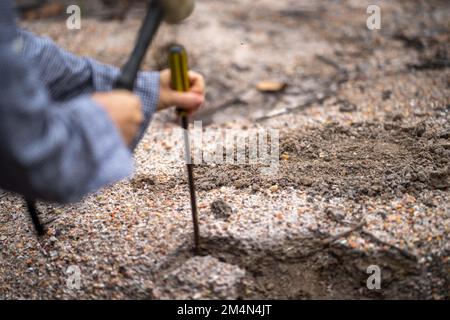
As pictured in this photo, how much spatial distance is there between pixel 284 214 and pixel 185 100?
73 centimetres

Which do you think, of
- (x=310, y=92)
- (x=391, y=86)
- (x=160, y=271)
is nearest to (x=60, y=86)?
(x=160, y=271)

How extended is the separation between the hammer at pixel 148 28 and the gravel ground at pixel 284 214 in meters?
0.80

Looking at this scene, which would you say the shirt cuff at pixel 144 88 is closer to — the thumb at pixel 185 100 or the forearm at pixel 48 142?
the thumb at pixel 185 100

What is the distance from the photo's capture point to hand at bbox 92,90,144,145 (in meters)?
1.11

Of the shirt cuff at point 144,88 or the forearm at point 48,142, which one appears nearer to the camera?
the forearm at point 48,142

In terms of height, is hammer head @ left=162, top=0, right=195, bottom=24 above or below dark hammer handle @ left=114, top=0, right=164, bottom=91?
above

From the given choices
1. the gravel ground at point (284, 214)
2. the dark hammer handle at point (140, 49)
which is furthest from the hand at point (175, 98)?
the gravel ground at point (284, 214)

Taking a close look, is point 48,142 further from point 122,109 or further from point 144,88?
point 144,88

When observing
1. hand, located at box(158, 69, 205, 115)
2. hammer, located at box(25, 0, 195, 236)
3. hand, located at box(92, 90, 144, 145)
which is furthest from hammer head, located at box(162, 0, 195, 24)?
hand, located at box(92, 90, 144, 145)

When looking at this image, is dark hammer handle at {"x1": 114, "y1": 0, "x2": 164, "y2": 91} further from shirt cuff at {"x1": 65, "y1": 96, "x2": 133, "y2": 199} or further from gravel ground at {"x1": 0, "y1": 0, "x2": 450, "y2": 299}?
gravel ground at {"x1": 0, "y1": 0, "x2": 450, "y2": 299}

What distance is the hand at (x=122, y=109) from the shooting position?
111 cm

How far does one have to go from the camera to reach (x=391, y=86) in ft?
9.77
